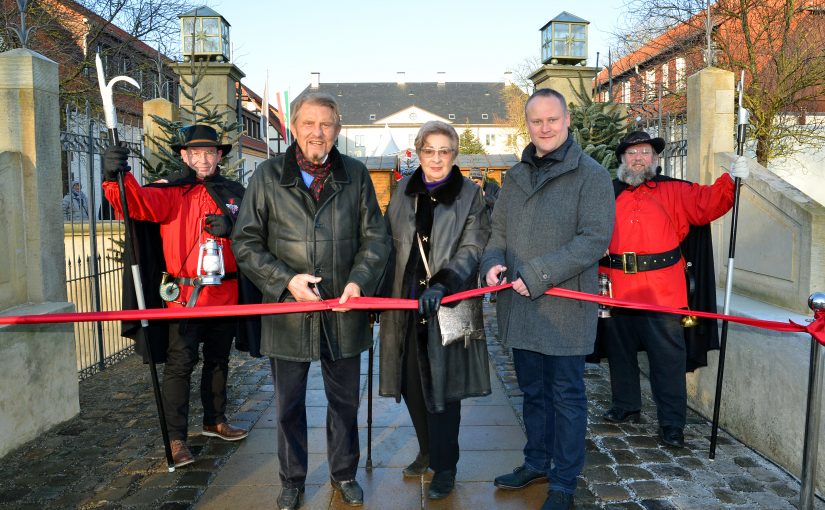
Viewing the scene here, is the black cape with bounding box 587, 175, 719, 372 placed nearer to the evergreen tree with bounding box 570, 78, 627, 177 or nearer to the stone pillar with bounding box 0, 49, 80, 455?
the evergreen tree with bounding box 570, 78, 627, 177

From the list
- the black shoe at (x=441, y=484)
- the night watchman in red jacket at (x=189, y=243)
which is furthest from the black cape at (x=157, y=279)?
the black shoe at (x=441, y=484)

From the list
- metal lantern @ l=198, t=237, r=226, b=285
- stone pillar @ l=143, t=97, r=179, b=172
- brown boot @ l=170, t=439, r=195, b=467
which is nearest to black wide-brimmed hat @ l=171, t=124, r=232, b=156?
metal lantern @ l=198, t=237, r=226, b=285

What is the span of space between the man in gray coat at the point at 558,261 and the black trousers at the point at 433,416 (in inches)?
21.2

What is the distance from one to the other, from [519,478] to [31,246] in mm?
4002

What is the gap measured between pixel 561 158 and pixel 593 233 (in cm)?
45

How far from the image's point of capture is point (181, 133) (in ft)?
22.5

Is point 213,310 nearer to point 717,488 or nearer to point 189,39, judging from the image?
point 717,488

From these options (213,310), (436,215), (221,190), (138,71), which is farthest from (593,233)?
(138,71)

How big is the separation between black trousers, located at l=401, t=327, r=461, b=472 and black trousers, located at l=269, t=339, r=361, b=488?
1.03ft

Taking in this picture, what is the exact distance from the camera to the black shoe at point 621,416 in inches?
206

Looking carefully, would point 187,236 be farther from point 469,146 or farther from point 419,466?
point 469,146

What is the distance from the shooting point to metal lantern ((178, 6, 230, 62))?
375 inches

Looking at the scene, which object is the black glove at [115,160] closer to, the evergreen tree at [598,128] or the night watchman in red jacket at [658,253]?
the night watchman in red jacket at [658,253]

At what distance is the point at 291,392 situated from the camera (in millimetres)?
3621
